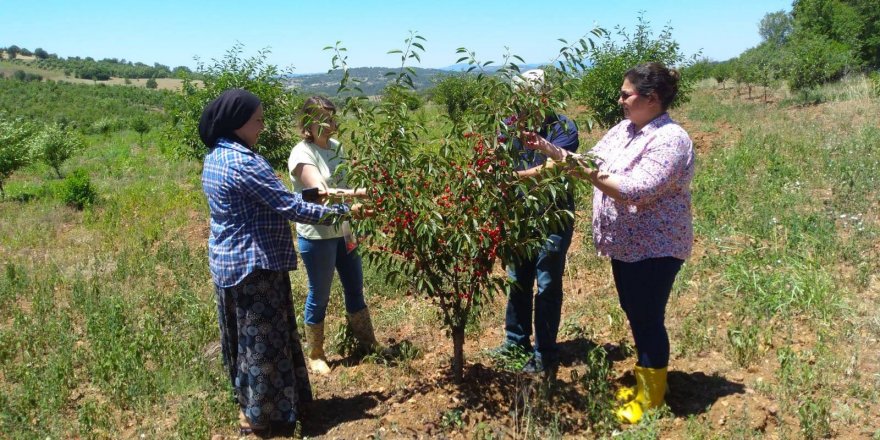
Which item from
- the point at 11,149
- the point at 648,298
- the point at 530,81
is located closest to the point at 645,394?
the point at 648,298

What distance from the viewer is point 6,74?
83.5m

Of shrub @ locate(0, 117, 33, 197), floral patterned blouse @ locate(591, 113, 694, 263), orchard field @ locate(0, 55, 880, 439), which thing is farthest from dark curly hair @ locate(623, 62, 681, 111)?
shrub @ locate(0, 117, 33, 197)

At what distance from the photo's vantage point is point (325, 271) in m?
3.67

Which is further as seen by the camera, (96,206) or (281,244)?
(96,206)

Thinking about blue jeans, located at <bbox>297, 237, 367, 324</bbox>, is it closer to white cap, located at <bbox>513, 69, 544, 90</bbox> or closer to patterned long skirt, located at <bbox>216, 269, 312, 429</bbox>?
patterned long skirt, located at <bbox>216, 269, 312, 429</bbox>

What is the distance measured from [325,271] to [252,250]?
2.64ft

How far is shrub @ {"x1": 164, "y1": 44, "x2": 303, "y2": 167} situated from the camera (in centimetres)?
860

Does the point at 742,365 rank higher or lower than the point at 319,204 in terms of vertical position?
lower

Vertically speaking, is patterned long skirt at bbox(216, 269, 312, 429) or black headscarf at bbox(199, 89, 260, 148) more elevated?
black headscarf at bbox(199, 89, 260, 148)

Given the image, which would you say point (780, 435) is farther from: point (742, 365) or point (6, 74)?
point (6, 74)

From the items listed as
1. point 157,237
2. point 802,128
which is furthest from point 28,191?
point 802,128

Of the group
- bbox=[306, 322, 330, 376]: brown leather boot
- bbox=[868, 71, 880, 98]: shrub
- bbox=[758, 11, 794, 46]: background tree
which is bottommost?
bbox=[306, 322, 330, 376]: brown leather boot

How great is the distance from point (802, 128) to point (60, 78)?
9905cm

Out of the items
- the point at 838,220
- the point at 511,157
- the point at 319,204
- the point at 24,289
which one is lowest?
the point at 24,289
